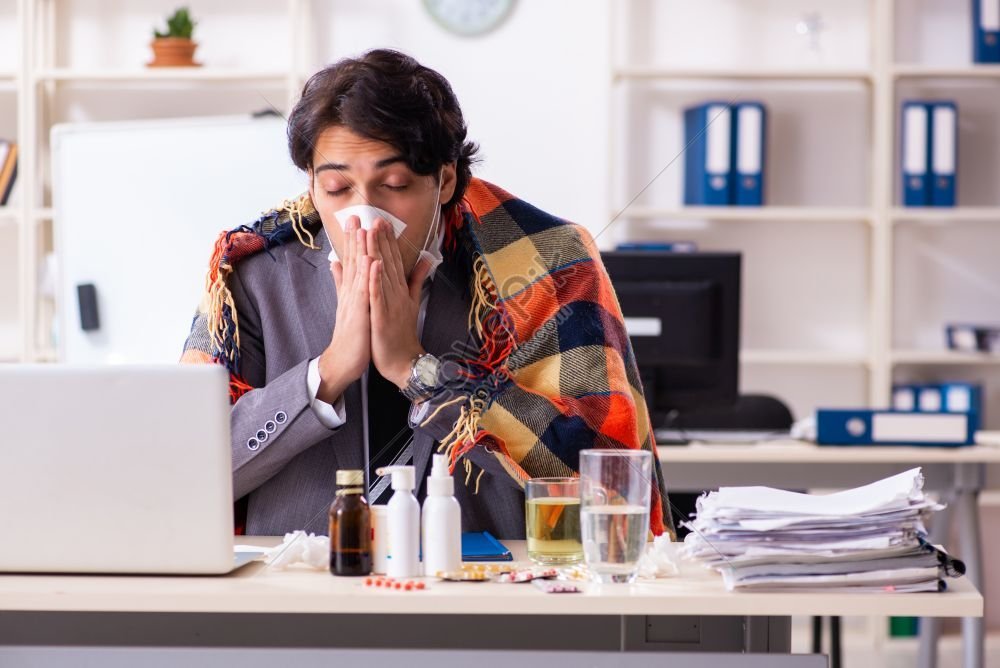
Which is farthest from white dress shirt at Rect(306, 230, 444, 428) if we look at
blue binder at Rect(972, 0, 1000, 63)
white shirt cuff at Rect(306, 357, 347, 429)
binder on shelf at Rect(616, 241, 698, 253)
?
blue binder at Rect(972, 0, 1000, 63)

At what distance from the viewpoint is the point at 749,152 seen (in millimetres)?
3465

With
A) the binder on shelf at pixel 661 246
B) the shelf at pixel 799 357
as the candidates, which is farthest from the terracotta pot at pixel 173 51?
the shelf at pixel 799 357

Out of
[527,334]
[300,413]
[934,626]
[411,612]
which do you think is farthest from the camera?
[934,626]

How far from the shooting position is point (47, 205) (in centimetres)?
367

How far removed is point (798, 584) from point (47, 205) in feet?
10.6

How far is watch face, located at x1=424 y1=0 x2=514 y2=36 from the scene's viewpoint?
3.57 metres

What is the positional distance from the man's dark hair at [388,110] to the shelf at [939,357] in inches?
97.7

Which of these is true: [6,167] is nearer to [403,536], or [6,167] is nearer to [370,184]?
[370,184]

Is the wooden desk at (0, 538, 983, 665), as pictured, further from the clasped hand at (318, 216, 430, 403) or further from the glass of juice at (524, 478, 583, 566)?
the clasped hand at (318, 216, 430, 403)

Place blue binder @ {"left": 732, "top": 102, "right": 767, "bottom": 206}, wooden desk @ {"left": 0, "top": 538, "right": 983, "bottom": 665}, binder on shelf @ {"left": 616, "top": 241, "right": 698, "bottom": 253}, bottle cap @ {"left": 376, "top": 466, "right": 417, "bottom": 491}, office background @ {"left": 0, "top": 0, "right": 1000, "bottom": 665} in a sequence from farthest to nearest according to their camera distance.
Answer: office background @ {"left": 0, "top": 0, "right": 1000, "bottom": 665} < blue binder @ {"left": 732, "top": 102, "right": 767, "bottom": 206} < binder on shelf @ {"left": 616, "top": 241, "right": 698, "bottom": 253} < bottle cap @ {"left": 376, "top": 466, "right": 417, "bottom": 491} < wooden desk @ {"left": 0, "top": 538, "right": 983, "bottom": 665}

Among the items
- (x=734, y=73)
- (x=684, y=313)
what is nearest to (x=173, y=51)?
(x=734, y=73)

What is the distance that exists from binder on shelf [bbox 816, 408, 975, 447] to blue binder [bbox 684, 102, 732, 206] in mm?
1108

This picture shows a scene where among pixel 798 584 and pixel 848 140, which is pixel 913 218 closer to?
pixel 848 140

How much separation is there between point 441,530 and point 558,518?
11 cm
